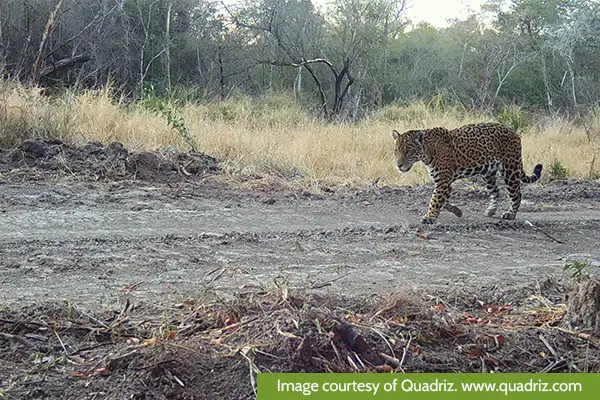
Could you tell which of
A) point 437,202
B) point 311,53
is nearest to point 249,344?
point 437,202

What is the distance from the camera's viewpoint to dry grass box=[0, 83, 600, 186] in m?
11.2

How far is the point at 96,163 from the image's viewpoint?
9883 millimetres

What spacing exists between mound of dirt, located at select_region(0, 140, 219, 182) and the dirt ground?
31 mm

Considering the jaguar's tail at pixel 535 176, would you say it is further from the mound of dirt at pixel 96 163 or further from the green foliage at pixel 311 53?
the green foliage at pixel 311 53

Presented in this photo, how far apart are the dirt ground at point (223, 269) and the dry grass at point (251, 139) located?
82 centimetres

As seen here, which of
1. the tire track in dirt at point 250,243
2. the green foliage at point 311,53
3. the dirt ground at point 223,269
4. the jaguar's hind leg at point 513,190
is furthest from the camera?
the green foliage at point 311,53

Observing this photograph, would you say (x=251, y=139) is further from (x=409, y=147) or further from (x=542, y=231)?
(x=542, y=231)

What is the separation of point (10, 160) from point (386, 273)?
6.33m

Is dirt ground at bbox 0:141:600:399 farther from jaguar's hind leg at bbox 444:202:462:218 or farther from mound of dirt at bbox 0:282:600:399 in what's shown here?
jaguar's hind leg at bbox 444:202:462:218

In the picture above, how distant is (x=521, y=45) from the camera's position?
29688 mm

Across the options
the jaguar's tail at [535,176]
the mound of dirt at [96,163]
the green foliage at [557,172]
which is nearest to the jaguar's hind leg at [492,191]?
the jaguar's tail at [535,176]

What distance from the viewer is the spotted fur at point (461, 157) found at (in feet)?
27.7

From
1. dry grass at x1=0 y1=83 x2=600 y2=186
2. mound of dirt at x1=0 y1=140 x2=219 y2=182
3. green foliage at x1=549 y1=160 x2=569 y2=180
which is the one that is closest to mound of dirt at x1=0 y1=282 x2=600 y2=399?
mound of dirt at x1=0 y1=140 x2=219 y2=182

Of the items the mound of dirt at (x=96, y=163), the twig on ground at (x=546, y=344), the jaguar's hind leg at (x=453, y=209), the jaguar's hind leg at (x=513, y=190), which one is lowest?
the mound of dirt at (x=96, y=163)
